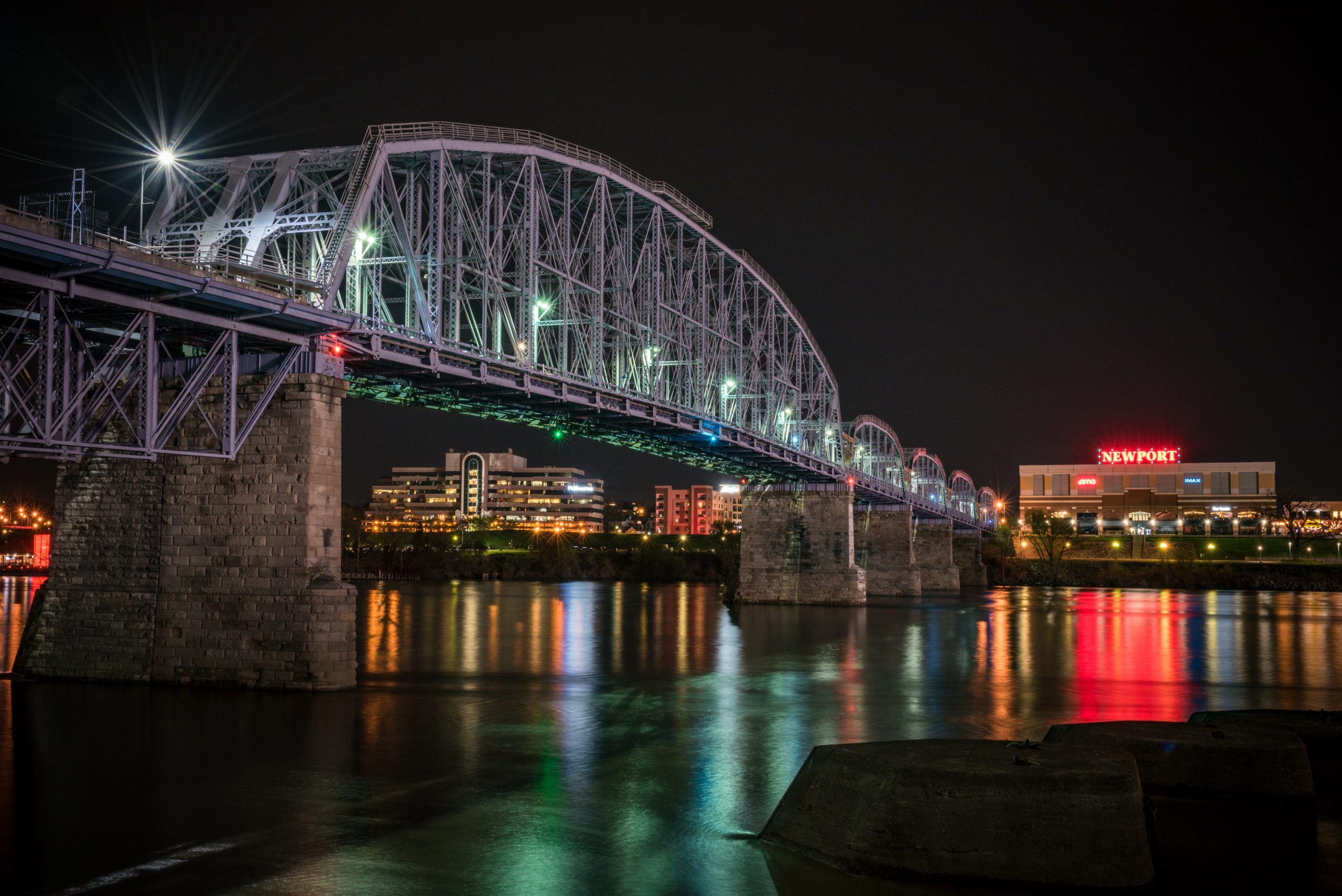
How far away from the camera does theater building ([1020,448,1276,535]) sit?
599 feet

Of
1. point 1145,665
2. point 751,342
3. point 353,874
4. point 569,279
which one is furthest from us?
point 751,342

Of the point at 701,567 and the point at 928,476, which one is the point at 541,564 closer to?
the point at 701,567

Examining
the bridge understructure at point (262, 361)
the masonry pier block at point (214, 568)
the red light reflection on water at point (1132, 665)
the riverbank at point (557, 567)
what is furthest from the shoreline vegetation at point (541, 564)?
the masonry pier block at point (214, 568)

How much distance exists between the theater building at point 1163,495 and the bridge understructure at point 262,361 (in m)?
147

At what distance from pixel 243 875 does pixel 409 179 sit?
108ft

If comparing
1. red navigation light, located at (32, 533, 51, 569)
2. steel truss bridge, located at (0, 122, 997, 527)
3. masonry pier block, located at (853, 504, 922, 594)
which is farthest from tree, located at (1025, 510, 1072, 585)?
red navigation light, located at (32, 533, 51, 569)

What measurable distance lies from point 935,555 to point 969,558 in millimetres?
→ 17107

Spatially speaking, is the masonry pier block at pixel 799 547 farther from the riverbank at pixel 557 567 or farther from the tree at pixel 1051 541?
the tree at pixel 1051 541

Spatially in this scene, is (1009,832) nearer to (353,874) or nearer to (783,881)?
(783,881)

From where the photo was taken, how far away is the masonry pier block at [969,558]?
131875mm

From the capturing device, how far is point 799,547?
80750 mm

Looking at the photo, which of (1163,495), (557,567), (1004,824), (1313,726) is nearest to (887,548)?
(557,567)

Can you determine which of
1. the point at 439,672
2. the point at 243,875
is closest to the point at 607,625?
the point at 439,672

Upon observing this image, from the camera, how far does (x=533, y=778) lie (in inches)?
690
